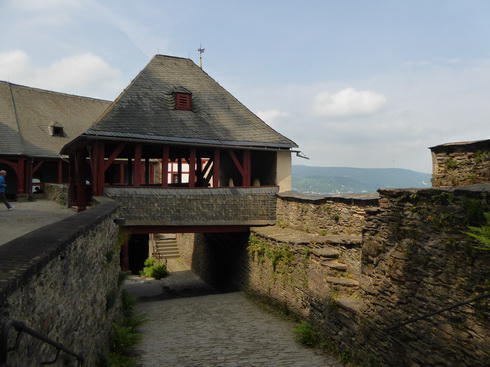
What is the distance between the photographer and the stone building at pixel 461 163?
7685mm

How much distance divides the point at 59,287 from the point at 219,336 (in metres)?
6.21

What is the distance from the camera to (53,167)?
28.4 metres

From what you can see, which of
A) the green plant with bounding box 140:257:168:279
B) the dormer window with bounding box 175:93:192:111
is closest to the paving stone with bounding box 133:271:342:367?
the green plant with bounding box 140:257:168:279

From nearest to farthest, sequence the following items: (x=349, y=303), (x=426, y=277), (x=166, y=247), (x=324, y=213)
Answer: (x=426, y=277)
(x=349, y=303)
(x=324, y=213)
(x=166, y=247)

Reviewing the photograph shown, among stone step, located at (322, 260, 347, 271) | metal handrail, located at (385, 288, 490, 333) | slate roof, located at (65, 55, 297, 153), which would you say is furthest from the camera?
slate roof, located at (65, 55, 297, 153)

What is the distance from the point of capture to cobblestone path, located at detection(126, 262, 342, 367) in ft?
25.5

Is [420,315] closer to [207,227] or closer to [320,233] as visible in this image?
[320,233]

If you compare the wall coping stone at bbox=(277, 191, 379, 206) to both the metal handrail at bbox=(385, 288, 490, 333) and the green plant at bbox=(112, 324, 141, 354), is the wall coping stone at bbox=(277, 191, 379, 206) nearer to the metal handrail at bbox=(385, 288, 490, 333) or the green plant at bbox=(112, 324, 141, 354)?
the metal handrail at bbox=(385, 288, 490, 333)

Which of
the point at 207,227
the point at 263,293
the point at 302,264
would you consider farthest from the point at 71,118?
the point at 302,264

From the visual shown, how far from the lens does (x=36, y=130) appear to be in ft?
89.7

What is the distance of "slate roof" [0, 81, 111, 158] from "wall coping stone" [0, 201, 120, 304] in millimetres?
22857

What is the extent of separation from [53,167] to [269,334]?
2422 centimetres

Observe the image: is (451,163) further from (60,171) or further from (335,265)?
(60,171)

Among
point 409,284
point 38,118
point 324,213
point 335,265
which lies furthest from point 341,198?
point 38,118
